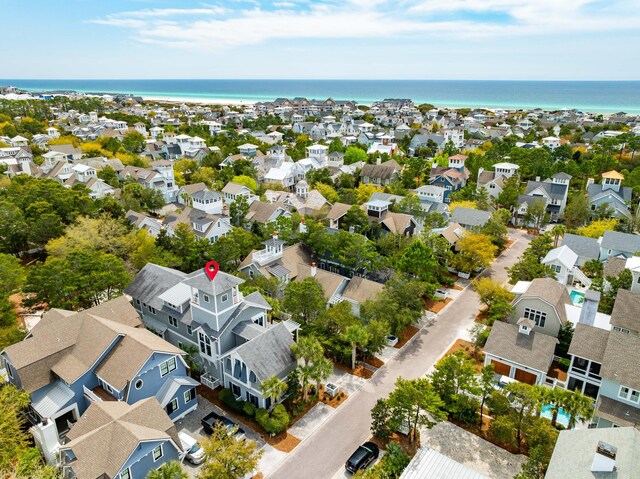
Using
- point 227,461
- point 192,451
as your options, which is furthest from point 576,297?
point 192,451

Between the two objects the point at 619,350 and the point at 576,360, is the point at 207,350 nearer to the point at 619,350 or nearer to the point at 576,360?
the point at 576,360

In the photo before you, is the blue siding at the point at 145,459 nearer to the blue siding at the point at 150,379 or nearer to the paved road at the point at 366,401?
the blue siding at the point at 150,379

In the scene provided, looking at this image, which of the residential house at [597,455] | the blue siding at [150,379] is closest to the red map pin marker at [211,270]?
the blue siding at [150,379]

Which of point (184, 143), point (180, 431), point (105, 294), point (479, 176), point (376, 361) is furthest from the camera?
point (184, 143)

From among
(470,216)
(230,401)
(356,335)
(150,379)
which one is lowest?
(230,401)

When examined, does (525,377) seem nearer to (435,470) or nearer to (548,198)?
(435,470)

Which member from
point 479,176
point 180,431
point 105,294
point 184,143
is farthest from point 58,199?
point 479,176
